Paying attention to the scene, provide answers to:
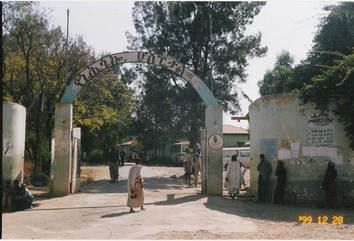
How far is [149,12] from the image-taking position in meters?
31.4

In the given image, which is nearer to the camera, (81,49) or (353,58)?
(353,58)

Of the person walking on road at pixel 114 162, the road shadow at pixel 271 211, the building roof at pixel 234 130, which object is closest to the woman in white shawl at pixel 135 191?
the road shadow at pixel 271 211

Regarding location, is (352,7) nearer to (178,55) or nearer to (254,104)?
(254,104)

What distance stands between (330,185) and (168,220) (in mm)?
Answer: 5215

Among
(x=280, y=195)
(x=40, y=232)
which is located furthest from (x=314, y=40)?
(x=40, y=232)

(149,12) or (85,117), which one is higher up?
(149,12)

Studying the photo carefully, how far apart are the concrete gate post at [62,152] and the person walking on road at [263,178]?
21.3ft

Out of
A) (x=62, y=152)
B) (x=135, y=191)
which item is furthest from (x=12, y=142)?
(x=135, y=191)

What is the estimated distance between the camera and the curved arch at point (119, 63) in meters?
16.6

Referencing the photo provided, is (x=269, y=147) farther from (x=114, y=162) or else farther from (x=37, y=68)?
(x=37, y=68)

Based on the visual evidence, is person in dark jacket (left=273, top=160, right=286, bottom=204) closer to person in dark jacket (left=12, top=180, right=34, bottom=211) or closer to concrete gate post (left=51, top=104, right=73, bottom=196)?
concrete gate post (left=51, top=104, right=73, bottom=196)

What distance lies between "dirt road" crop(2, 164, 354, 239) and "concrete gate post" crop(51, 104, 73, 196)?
2.72 feet

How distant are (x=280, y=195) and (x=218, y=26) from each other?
1786 cm

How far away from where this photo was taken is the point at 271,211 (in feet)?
42.5
